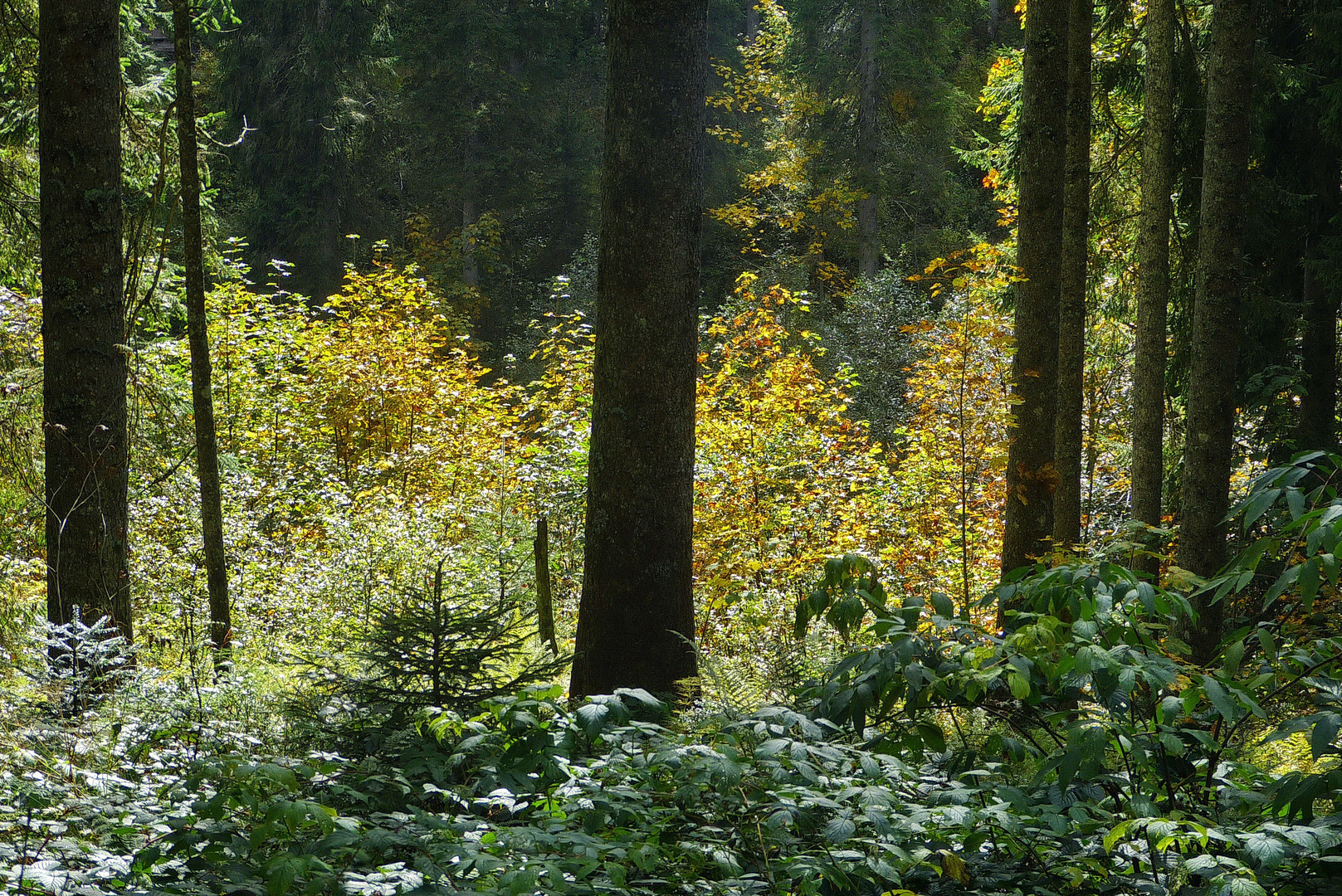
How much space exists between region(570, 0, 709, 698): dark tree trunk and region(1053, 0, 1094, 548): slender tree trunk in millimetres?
3006

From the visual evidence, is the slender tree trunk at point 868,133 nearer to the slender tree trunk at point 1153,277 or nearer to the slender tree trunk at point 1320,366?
the slender tree trunk at point 1320,366

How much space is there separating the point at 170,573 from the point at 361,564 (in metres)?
1.98

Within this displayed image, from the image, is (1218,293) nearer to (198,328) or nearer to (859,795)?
(859,795)

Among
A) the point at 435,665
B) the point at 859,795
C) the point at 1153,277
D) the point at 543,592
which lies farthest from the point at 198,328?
the point at 1153,277

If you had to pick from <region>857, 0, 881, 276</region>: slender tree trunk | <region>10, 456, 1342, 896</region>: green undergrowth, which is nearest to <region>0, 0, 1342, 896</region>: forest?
<region>10, 456, 1342, 896</region>: green undergrowth

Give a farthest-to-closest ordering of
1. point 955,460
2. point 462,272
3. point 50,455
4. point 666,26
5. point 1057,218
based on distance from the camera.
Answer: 1. point 462,272
2. point 955,460
3. point 1057,218
4. point 50,455
5. point 666,26

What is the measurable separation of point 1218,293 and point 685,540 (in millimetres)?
3709

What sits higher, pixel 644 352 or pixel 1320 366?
pixel 1320 366

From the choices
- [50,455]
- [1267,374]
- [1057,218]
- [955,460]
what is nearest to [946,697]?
[1057,218]

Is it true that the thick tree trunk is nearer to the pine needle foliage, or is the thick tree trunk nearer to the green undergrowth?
the pine needle foliage

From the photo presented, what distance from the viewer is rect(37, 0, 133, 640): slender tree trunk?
498 centimetres

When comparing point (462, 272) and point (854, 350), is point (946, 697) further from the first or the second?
point (462, 272)

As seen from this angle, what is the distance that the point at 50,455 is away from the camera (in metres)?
5.15

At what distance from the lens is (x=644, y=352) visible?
4414 mm
